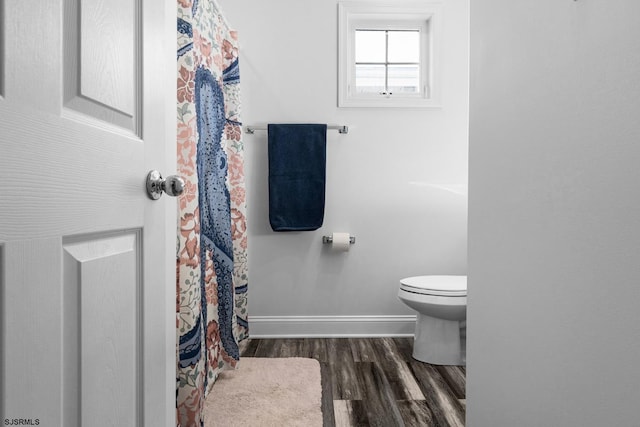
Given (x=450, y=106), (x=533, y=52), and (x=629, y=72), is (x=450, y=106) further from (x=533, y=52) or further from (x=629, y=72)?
(x=629, y=72)

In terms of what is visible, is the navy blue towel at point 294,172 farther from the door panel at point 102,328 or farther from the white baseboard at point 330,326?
the door panel at point 102,328

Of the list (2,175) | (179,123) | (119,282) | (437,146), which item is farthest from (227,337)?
(437,146)

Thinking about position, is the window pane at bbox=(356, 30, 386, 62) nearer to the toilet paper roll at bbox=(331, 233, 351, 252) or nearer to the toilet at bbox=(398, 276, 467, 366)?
the toilet paper roll at bbox=(331, 233, 351, 252)

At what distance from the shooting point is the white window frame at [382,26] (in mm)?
2371

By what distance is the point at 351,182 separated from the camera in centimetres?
240

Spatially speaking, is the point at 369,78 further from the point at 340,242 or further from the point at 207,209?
the point at 207,209

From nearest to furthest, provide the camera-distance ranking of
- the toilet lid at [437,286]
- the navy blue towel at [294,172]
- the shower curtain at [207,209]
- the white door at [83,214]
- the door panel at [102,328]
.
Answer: the white door at [83,214]
the door panel at [102,328]
the shower curtain at [207,209]
the toilet lid at [437,286]
the navy blue towel at [294,172]

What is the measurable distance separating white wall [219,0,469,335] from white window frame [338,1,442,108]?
1.9 inches

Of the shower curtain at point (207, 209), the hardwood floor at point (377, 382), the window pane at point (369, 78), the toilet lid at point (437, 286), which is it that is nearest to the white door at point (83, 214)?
the shower curtain at point (207, 209)

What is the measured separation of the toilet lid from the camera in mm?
1877

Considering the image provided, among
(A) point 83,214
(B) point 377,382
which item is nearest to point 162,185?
(A) point 83,214

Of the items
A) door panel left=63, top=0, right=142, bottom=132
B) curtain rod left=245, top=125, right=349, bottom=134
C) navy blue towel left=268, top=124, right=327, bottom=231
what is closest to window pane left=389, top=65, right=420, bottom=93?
curtain rod left=245, top=125, right=349, bottom=134

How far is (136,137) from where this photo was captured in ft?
2.39

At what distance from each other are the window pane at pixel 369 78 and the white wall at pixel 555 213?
1.45 meters
